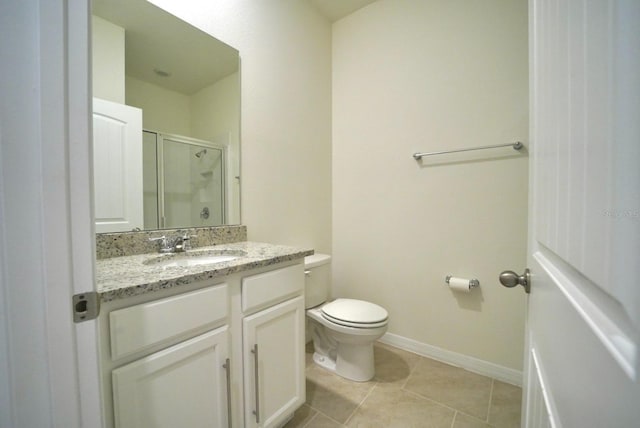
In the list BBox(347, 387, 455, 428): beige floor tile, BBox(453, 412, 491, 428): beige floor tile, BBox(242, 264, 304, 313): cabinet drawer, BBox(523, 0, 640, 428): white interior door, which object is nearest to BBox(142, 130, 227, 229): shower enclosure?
BBox(242, 264, 304, 313): cabinet drawer

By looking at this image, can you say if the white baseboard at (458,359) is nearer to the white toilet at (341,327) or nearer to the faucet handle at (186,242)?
the white toilet at (341,327)

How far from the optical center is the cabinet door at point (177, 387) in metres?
0.66

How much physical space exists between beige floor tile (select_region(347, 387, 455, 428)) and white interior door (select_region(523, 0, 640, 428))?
1.05 metres

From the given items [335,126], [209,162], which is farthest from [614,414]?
[335,126]

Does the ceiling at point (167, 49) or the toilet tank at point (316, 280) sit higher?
the ceiling at point (167, 49)

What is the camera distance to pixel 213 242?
137 cm

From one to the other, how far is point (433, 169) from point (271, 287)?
140 centimetres

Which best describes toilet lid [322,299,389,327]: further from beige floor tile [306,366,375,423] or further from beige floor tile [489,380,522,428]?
beige floor tile [489,380,522,428]

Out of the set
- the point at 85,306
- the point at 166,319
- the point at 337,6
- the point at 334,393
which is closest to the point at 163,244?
the point at 166,319

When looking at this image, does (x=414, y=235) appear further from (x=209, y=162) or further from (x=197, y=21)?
(x=197, y=21)

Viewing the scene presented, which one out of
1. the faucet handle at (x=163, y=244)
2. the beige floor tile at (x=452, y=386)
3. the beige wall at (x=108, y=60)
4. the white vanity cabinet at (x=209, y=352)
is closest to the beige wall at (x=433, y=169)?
the beige floor tile at (x=452, y=386)

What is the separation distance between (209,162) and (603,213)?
59.5 inches

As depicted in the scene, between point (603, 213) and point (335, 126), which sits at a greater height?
point (335, 126)

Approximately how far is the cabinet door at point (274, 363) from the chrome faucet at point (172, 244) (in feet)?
1.71
